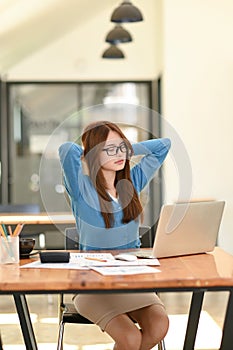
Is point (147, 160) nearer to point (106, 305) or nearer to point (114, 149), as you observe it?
point (114, 149)

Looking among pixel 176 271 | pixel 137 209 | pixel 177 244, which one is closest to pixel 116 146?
pixel 137 209

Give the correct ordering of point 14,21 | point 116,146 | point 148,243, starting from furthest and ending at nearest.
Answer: point 14,21
point 148,243
point 116,146

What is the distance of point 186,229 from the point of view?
2885mm

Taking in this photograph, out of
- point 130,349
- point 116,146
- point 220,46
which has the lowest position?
point 130,349

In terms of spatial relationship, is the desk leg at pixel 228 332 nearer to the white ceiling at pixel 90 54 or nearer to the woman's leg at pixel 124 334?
the woman's leg at pixel 124 334

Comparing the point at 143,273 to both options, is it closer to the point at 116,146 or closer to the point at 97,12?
the point at 116,146

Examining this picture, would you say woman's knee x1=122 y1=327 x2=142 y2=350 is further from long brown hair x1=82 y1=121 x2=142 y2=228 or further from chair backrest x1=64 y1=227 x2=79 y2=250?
chair backrest x1=64 y1=227 x2=79 y2=250

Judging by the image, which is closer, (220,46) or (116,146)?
(116,146)

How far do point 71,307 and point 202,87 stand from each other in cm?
589

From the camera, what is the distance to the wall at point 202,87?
8633 millimetres

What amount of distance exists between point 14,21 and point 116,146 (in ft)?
17.5

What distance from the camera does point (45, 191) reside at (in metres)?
3.28

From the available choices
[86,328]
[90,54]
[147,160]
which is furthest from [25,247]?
[90,54]

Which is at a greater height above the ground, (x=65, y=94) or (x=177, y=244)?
(x=65, y=94)
